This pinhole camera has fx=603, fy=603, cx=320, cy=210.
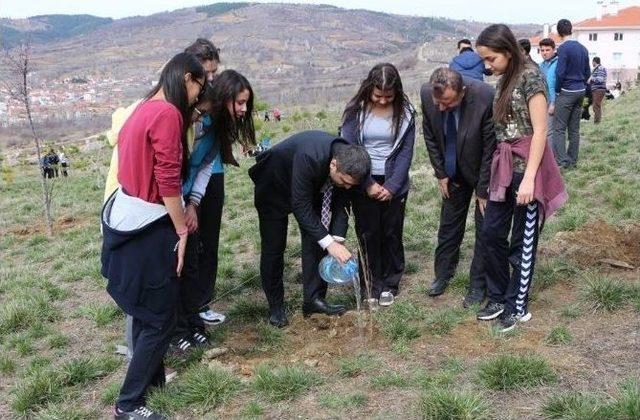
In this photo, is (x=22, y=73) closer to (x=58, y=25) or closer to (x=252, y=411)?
(x=252, y=411)

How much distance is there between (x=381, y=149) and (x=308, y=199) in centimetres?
83

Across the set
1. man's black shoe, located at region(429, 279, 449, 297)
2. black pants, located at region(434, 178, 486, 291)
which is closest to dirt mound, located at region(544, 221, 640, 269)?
black pants, located at region(434, 178, 486, 291)

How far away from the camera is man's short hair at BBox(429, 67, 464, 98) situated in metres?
3.71

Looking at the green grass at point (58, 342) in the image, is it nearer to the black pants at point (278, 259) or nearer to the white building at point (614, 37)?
the black pants at point (278, 259)

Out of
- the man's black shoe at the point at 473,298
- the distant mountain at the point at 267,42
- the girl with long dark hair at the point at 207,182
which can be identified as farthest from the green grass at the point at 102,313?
the distant mountain at the point at 267,42

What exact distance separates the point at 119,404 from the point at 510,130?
2.70 meters

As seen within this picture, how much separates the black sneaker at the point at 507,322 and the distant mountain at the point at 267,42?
56279 mm

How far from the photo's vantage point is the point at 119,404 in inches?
124

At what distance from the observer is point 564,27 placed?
7344 mm

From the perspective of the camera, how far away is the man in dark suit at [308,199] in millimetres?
3676

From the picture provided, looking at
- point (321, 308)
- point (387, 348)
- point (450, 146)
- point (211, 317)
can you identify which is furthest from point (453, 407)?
point (211, 317)

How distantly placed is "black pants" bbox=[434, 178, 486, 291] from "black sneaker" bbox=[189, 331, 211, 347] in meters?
1.82

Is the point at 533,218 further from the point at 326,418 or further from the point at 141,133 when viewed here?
the point at 141,133

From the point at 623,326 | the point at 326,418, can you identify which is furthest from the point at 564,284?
the point at 326,418
